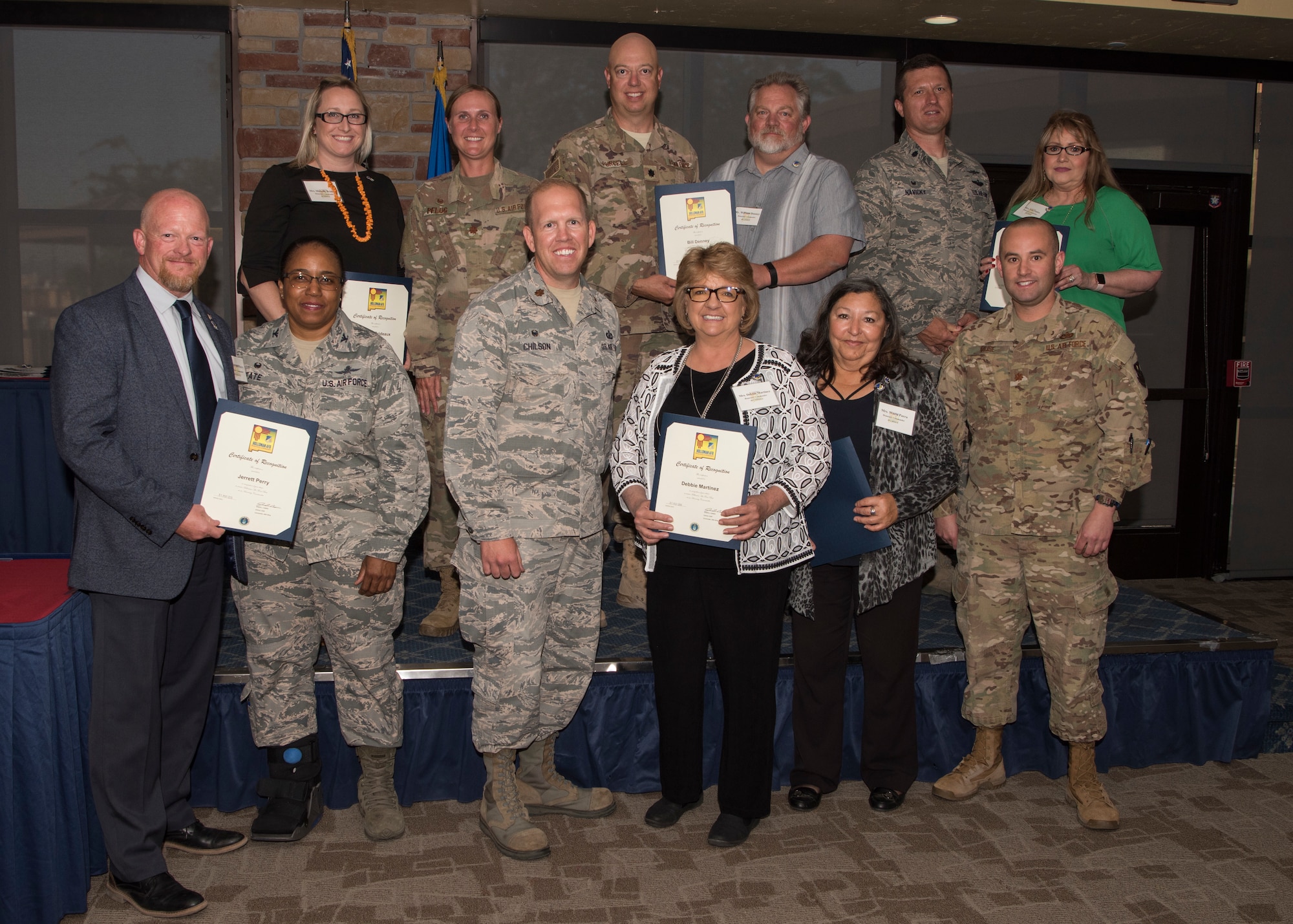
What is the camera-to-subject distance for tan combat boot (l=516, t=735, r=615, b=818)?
10.2 ft

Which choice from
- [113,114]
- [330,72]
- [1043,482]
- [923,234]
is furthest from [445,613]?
[113,114]

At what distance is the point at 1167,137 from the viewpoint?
597 cm

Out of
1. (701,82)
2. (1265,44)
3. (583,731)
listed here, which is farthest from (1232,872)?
(1265,44)

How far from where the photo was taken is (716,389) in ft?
9.08

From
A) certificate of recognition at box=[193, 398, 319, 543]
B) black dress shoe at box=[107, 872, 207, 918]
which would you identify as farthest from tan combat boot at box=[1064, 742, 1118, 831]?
black dress shoe at box=[107, 872, 207, 918]

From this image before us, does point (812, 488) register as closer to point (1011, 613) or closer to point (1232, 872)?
point (1011, 613)

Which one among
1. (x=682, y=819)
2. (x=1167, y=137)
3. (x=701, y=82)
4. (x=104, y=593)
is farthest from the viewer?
(x=1167, y=137)

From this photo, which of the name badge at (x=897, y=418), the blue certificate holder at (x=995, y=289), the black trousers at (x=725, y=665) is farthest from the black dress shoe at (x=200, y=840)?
the blue certificate holder at (x=995, y=289)

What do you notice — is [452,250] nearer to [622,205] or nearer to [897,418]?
[622,205]

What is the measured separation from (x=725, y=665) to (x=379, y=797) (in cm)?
119

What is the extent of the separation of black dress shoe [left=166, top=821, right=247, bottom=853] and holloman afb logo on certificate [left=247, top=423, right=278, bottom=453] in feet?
3.99

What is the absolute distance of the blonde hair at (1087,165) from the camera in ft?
11.4

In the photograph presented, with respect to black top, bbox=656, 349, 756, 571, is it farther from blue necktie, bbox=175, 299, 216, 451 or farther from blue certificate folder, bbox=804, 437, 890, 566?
blue necktie, bbox=175, 299, 216, 451

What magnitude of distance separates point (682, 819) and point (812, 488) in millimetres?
1202
